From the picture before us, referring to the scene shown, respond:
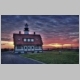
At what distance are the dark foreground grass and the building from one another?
1.19 feet

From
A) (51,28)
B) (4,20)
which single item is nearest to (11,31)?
(4,20)

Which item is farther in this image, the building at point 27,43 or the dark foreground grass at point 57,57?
the building at point 27,43

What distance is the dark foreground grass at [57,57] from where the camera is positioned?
38.3 feet

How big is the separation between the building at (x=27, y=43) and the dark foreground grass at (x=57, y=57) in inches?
14.3

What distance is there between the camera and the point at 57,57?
11.9 meters

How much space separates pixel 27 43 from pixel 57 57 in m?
1.95

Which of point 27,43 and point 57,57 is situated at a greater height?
point 27,43

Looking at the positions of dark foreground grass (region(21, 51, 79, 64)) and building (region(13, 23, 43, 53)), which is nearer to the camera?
dark foreground grass (region(21, 51, 79, 64))

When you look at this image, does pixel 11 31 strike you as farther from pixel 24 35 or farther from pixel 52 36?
pixel 52 36

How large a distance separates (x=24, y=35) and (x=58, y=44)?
2.01 m

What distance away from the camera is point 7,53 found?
12000 millimetres

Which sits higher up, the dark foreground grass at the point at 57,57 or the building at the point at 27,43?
the building at the point at 27,43

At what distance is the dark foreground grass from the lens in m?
11.7

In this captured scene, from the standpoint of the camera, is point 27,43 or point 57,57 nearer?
point 57,57
